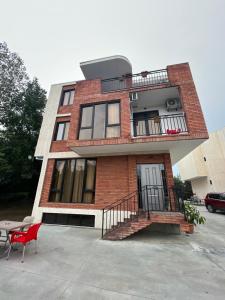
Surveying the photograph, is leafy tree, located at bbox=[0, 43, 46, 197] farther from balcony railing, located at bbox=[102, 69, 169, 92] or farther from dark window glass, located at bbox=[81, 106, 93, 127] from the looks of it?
balcony railing, located at bbox=[102, 69, 169, 92]

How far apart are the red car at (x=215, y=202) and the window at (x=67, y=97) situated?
16.0 metres

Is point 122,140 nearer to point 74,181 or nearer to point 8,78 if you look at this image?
point 74,181

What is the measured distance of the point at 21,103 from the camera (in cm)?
1516

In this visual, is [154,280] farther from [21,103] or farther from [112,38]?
[21,103]

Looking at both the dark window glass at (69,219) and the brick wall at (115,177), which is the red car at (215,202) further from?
the dark window glass at (69,219)

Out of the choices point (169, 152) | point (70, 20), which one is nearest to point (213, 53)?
point (169, 152)

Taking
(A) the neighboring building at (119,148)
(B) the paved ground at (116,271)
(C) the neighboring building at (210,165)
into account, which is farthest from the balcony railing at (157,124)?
(C) the neighboring building at (210,165)

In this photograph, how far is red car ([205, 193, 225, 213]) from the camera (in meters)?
12.7

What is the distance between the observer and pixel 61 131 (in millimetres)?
9734

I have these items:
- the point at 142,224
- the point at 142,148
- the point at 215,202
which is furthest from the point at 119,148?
the point at 215,202

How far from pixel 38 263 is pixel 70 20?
13.1m

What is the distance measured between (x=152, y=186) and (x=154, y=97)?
526cm

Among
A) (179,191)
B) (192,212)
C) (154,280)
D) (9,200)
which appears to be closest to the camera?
(154,280)

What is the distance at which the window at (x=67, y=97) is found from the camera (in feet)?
34.3
